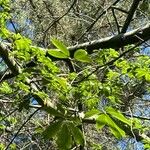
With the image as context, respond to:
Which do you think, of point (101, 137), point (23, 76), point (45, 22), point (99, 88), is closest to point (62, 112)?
point (23, 76)

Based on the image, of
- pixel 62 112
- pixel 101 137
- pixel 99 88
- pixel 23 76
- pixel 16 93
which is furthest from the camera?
pixel 101 137

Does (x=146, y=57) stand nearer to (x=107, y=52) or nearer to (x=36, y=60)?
(x=107, y=52)

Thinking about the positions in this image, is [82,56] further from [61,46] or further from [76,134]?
[76,134]

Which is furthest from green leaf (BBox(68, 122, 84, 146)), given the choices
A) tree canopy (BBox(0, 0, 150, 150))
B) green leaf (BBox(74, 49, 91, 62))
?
green leaf (BBox(74, 49, 91, 62))

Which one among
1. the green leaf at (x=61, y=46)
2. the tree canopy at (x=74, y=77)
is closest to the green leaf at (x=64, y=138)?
the tree canopy at (x=74, y=77)

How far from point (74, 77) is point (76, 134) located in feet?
3.68

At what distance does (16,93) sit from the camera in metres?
3.21

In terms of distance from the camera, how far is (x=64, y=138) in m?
1.13

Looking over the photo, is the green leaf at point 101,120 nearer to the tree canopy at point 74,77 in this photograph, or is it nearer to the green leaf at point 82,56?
the tree canopy at point 74,77

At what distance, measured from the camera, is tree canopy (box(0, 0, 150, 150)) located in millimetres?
1172

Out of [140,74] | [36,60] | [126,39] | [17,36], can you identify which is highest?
[17,36]

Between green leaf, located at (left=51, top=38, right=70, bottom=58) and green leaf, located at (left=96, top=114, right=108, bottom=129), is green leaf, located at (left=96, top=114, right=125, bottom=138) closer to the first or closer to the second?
green leaf, located at (left=96, top=114, right=108, bottom=129)

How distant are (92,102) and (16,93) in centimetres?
55

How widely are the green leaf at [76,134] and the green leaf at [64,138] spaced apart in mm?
13
